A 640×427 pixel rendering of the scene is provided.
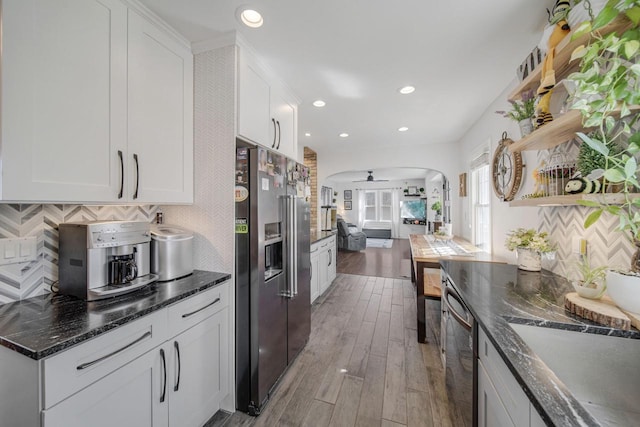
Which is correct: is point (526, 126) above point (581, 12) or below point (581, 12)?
below

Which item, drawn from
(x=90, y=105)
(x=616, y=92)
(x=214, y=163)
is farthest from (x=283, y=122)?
(x=616, y=92)

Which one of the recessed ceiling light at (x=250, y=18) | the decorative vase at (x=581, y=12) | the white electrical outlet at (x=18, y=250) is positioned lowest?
the white electrical outlet at (x=18, y=250)

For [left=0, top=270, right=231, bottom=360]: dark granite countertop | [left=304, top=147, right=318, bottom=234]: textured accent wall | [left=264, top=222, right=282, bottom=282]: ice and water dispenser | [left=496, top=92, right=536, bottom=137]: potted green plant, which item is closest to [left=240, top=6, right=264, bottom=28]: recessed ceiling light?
[left=264, top=222, right=282, bottom=282]: ice and water dispenser

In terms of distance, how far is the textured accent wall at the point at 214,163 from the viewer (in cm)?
162

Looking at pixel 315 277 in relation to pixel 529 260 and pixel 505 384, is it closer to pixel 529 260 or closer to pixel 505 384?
pixel 529 260

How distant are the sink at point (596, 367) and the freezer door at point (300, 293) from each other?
1515mm

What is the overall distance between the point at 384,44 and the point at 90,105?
1.74 m

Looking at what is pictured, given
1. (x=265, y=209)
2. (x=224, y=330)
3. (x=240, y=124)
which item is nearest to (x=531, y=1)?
(x=240, y=124)

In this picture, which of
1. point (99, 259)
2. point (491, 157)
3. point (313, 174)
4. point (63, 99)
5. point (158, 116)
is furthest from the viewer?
point (313, 174)

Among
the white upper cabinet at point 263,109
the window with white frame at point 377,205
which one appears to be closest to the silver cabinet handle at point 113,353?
the white upper cabinet at point 263,109

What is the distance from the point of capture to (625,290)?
89 cm

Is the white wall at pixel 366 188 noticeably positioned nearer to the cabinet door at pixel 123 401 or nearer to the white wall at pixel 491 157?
the white wall at pixel 491 157

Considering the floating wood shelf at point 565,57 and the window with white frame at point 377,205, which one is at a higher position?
the floating wood shelf at point 565,57

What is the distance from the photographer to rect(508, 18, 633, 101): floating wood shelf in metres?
0.94
